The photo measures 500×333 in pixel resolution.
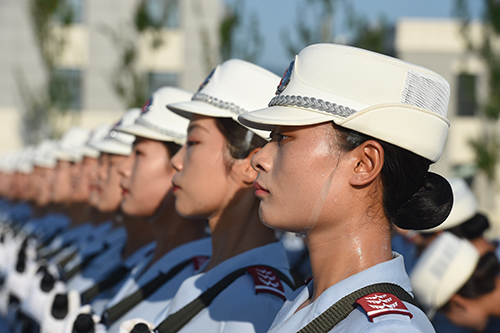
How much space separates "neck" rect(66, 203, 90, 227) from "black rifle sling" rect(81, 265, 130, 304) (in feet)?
10.9

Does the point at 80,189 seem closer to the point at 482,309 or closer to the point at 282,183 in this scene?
the point at 482,309

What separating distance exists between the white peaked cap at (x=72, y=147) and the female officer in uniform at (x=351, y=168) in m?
5.87

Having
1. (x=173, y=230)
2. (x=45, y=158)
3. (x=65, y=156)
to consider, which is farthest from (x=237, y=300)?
(x=45, y=158)

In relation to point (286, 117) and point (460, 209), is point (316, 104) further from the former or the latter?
point (460, 209)

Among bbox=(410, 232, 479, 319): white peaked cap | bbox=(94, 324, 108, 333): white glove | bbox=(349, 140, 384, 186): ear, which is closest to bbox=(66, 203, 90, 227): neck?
bbox=(94, 324, 108, 333): white glove

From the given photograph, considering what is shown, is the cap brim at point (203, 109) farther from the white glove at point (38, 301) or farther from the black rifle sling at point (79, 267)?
the black rifle sling at point (79, 267)

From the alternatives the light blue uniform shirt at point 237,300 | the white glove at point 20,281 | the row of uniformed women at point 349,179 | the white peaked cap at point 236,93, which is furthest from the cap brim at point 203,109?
the white glove at point 20,281

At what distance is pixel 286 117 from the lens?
1.69 m

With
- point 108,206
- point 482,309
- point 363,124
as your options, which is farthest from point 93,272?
point 363,124

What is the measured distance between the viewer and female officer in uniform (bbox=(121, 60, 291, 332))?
2.44 m

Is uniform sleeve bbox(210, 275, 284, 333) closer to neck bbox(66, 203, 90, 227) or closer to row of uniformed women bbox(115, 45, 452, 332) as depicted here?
row of uniformed women bbox(115, 45, 452, 332)

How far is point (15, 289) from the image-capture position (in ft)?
17.0

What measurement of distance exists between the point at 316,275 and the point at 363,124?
1.59ft

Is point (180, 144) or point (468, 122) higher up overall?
point (180, 144)
